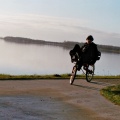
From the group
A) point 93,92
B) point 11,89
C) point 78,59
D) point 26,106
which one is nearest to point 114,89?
point 93,92

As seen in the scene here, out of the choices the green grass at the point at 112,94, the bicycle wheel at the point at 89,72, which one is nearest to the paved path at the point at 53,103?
the green grass at the point at 112,94

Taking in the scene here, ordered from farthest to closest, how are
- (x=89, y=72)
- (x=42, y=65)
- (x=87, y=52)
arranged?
(x=42, y=65) → (x=89, y=72) → (x=87, y=52)

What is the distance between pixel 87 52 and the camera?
47.8 feet

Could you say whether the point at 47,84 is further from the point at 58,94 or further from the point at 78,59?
the point at 58,94

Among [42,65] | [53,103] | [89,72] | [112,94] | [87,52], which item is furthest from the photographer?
[42,65]

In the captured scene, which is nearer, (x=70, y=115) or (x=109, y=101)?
(x=70, y=115)

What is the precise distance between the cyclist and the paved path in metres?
1.15

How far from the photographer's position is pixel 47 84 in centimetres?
1391

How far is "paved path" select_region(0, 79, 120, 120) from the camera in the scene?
27.2ft

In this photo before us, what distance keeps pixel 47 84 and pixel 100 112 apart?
5162 millimetres

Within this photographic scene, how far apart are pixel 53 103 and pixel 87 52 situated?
5.00m

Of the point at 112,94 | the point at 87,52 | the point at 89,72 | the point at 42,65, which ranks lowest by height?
the point at 42,65

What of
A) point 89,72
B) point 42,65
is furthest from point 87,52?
point 42,65

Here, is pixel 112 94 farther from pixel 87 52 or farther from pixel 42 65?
pixel 42 65
